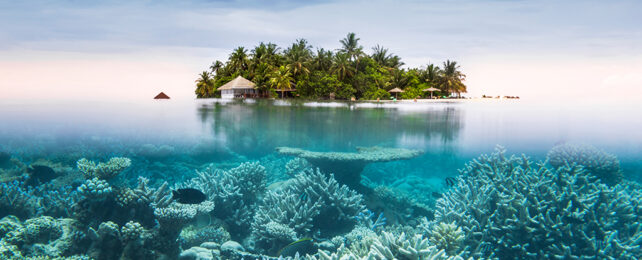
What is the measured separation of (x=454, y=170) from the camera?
95.1ft

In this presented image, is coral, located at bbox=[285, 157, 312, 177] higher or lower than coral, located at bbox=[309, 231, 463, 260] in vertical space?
lower

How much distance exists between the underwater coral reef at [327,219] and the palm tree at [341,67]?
18981 millimetres

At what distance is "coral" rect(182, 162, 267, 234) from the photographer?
30.1 ft

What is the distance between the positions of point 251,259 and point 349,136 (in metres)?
12.6

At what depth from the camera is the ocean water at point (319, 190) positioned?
252 inches

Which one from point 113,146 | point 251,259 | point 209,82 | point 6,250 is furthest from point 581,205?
point 209,82

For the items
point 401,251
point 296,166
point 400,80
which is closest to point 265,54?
point 400,80

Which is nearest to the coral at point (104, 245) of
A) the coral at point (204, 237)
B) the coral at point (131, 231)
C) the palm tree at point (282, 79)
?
the coral at point (131, 231)

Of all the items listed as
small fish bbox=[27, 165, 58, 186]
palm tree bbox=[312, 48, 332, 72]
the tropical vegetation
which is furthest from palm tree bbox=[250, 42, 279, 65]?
small fish bbox=[27, 165, 58, 186]

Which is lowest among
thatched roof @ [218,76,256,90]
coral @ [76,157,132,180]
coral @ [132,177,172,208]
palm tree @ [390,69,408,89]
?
coral @ [132,177,172,208]

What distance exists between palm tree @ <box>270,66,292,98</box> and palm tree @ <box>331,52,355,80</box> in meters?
3.93

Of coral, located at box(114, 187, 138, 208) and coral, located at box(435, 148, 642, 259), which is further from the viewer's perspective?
coral, located at box(114, 187, 138, 208)

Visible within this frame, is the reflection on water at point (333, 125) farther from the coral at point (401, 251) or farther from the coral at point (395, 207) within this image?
the coral at point (401, 251)

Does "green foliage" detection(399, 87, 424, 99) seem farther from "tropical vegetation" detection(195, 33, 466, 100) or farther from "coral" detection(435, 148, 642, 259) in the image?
"coral" detection(435, 148, 642, 259)
